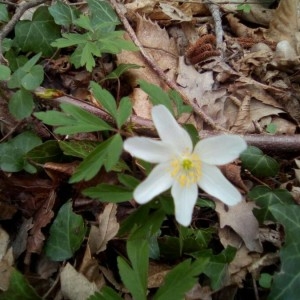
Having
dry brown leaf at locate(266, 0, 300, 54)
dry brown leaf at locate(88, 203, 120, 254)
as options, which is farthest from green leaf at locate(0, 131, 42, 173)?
dry brown leaf at locate(266, 0, 300, 54)

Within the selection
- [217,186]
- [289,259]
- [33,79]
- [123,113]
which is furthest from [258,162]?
[33,79]

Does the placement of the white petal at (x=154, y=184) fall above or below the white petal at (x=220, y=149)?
below

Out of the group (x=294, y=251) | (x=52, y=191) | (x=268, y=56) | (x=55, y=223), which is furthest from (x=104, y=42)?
(x=294, y=251)

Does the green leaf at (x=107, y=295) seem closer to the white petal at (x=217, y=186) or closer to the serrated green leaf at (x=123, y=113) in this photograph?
the white petal at (x=217, y=186)

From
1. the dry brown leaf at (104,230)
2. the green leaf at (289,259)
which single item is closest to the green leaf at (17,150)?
the dry brown leaf at (104,230)

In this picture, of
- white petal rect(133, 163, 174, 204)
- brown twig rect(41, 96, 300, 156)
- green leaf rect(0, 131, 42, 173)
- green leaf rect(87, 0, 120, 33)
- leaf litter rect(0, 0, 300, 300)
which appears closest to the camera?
white petal rect(133, 163, 174, 204)

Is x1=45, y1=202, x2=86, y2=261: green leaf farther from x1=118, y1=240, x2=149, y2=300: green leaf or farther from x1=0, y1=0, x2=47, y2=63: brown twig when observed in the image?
x1=0, y1=0, x2=47, y2=63: brown twig

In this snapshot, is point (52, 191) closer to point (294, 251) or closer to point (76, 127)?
point (76, 127)
